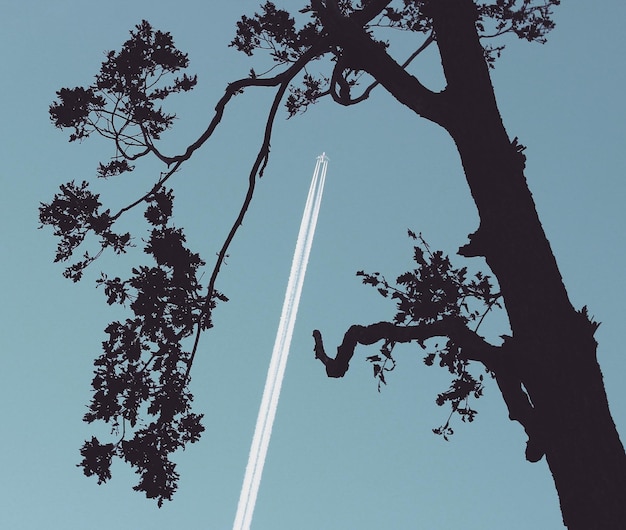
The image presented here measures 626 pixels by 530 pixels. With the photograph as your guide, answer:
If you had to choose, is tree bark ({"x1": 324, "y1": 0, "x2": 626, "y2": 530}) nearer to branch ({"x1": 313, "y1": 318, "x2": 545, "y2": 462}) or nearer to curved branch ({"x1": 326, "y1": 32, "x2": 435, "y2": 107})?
branch ({"x1": 313, "y1": 318, "x2": 545, "y2": 462})

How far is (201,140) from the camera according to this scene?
310 inches

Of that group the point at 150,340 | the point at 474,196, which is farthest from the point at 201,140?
the point at 474,196

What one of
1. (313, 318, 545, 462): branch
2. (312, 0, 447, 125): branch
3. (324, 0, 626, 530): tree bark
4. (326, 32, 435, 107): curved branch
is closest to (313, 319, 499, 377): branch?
(313, 318, 545, 462): branch

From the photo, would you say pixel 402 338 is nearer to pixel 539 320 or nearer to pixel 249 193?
pixel 539 320

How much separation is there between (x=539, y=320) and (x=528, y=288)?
9.7 inches

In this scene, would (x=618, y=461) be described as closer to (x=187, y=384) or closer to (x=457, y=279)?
(x=457, y=279)

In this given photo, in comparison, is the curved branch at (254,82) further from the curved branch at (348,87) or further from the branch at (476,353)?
the branch at (476,353)

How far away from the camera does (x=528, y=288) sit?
500cm

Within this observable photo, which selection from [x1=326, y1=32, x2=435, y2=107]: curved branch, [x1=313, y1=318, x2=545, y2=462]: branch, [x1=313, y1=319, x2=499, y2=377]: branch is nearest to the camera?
[x1=313, y1=318, x2=545, y2=462]: branch

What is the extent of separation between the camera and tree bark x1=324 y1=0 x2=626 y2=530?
170 inches

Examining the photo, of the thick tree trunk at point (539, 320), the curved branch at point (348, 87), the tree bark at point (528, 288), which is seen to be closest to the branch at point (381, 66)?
the tree bark at point (528, 288)

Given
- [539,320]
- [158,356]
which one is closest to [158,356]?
[158,356]

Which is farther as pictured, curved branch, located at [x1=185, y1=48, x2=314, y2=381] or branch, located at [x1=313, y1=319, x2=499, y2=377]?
curved branch, located at [x1=185, y1=48, x2=314, y2=381]

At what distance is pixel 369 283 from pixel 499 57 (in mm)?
4821
